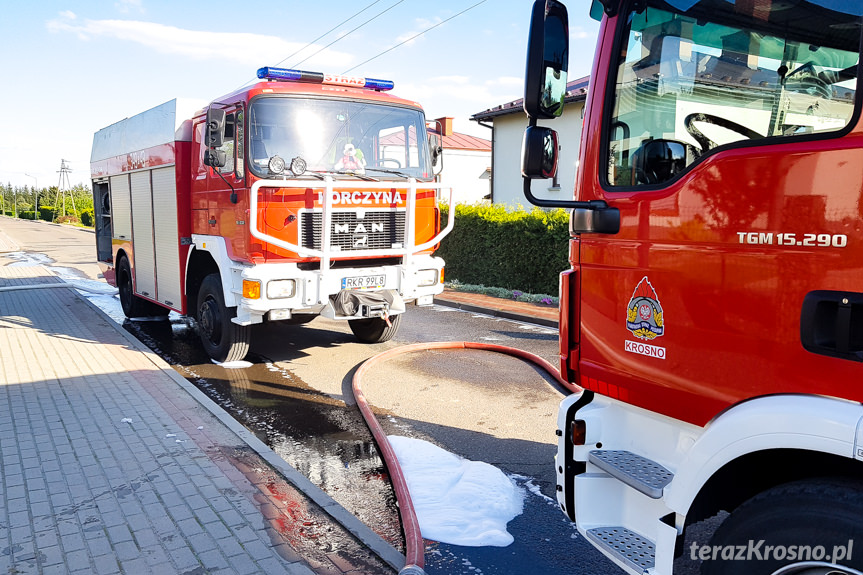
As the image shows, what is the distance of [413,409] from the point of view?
6.10 m

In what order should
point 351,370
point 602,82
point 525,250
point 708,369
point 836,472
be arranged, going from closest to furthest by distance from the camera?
point 836,472, point 708,369, point 602,82, point 351,370, point 525,250

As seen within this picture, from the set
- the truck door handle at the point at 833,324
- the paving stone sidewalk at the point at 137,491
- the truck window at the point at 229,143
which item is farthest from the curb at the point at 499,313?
the truck door handle at the point at 833,324

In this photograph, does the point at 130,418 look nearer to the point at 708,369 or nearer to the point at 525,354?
the point at 525,354

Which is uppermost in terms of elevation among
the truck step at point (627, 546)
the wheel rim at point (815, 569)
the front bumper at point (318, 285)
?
the front bumper at point (318, 285)

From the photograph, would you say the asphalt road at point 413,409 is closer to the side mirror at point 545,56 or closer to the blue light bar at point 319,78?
the side mirror at point 545,56

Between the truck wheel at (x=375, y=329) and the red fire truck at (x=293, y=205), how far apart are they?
3 centimetres

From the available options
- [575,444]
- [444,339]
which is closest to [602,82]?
[575,444]

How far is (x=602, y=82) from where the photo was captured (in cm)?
280

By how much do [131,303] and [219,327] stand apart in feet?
12.7

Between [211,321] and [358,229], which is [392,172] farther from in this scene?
[211,321]

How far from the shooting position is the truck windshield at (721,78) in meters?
2.15

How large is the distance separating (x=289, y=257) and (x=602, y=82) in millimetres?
4620

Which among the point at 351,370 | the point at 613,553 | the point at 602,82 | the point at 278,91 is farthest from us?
the point at 351,370

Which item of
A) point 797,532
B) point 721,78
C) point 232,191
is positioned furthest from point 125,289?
point 797,532
